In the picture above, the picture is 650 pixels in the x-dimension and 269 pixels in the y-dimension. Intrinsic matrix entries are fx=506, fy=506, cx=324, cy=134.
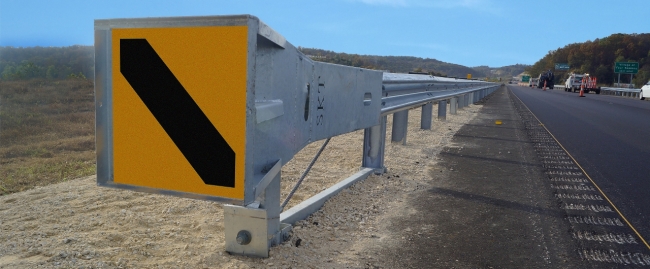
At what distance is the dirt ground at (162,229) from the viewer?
288cm

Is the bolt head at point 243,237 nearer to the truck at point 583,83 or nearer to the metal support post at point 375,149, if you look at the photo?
the metal support post at point 375,149

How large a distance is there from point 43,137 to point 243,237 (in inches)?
284

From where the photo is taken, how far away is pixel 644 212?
4184 mm

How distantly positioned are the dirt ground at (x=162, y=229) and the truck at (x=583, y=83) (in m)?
52.5

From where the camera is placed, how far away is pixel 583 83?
168ft

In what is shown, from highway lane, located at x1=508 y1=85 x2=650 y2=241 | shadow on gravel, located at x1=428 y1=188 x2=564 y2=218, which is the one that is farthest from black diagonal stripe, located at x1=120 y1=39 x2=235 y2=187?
highway lane, located at x1=508 y1=85 x2=650 y2=241

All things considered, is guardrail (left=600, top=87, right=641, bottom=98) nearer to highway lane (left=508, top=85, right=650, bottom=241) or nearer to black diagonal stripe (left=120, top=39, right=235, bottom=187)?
highway lane (left=508, top=85, right=650, bottom=241)

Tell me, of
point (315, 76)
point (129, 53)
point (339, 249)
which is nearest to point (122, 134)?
point (129, 53)

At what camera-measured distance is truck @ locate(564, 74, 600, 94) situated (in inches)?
2036

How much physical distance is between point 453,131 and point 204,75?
8858 mm

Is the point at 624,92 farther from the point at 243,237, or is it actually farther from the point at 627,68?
the point at 243,237

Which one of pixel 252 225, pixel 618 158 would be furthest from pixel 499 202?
pixel 618 158

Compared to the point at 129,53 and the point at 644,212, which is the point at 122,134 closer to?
the point at 129,53

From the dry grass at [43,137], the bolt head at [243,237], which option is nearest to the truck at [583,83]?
the dry grass at [43,137]
